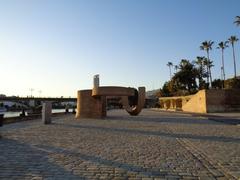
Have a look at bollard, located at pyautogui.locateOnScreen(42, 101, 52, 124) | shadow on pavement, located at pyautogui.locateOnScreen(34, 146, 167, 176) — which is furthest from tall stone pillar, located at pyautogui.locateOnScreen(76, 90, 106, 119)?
shadow on pavement, located at pyautogui.locateOnScreen(34, 146, 167, 176)

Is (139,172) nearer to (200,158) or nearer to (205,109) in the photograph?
(200,158)

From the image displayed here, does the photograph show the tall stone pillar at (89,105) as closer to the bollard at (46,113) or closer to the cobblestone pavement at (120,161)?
the bollard at (46,113)

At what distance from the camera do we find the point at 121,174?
619 cm

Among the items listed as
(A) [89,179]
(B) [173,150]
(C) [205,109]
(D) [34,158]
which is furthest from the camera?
(C) [205,109]

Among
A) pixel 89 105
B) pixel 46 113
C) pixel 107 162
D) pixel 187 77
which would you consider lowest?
pixel 107 162

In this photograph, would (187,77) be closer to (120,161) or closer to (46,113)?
(46,113)

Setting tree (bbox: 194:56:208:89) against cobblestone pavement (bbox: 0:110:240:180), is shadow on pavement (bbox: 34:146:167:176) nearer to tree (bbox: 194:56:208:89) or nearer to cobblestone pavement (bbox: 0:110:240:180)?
cobblestone pavement (bbox: 0:110:240:180)

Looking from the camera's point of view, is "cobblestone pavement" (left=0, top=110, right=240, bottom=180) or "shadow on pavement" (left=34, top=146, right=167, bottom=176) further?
"shadow on pavement" (left=34, top=146, right=167, bottom=176)

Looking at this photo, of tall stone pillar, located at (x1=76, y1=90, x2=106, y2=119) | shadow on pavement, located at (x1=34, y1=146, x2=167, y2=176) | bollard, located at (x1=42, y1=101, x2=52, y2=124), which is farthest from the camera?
tall stone pillar, located at (x1=76, y1=90, x2=106, y2=119)

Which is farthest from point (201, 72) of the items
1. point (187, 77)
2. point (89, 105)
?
point (89, 105)

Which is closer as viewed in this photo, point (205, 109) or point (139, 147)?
point (139, 147)

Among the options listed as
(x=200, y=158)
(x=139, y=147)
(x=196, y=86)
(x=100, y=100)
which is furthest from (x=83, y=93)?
(x=196, y=86)

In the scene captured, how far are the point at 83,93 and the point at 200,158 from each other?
24209 mm

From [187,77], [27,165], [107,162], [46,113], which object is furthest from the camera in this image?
[187,77]
